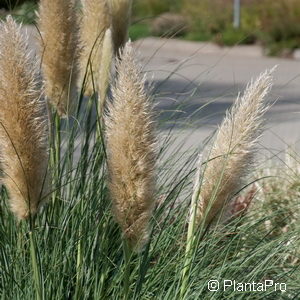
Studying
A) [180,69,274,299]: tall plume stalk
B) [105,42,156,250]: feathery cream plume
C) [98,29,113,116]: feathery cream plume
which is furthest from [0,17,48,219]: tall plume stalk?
[98,29,113,116]: feathery cream plume

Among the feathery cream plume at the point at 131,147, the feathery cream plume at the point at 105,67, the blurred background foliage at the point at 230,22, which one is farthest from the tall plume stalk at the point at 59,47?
the blurred background foliage at the point at 230,22

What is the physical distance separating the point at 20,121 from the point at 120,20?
1.01 meters

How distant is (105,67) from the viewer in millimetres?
3512

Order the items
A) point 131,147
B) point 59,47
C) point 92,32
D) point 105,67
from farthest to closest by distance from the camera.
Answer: point 92,32
point 105,67
point 59,47
point 131,147

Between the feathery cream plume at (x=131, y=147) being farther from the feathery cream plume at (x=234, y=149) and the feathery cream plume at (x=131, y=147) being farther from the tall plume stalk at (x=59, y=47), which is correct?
the tall plume stalk at (x=59, y=47)

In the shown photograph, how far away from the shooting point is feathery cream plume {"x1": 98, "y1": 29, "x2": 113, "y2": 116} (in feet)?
11.3

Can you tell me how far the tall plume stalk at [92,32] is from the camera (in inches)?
140

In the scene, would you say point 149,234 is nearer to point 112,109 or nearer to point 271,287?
point 112,109

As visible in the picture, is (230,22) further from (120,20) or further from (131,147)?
(131,147)

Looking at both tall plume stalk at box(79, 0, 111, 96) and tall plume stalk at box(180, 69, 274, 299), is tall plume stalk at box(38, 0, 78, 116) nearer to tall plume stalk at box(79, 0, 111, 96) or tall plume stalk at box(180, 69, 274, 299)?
tall plume stalk at box(79, 0, 111, 96)

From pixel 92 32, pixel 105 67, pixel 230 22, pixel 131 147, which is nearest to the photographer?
pixel 131 147

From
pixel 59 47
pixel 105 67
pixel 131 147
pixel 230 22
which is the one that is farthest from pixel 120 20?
pixel 230 22

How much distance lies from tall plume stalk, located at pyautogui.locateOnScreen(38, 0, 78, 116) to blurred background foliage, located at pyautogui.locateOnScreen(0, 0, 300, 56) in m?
13.5

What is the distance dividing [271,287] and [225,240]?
338 millimetres
